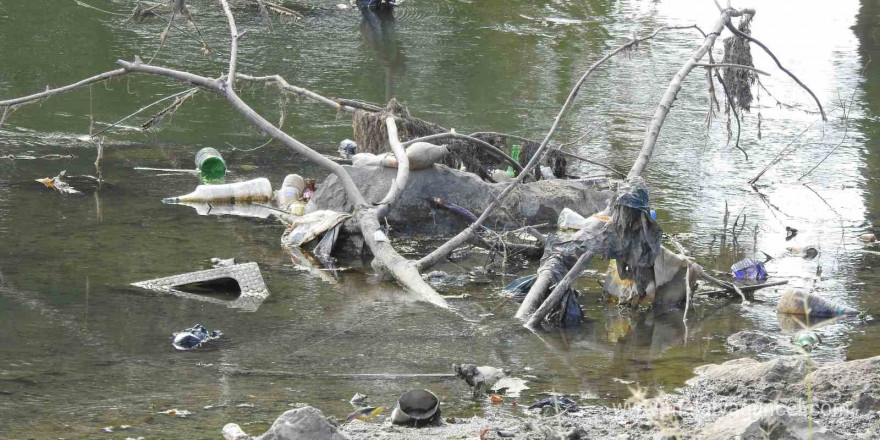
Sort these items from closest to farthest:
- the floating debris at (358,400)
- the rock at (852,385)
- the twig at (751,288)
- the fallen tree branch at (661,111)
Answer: the rock at (852,385) < the floating debris at (358,400) < the twig at (751,288) < the fallen tree branch at (661,111)

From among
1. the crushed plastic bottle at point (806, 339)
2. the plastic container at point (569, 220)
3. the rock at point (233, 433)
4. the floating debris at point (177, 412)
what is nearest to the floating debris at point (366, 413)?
the rock at point (233, 433)

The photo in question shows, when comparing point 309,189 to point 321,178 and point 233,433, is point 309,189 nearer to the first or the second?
point 321,178

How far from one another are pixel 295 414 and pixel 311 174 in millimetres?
5294

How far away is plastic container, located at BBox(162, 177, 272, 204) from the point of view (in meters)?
8.26

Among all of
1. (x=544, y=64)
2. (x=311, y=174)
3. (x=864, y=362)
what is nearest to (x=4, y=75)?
(x=311, y=174)

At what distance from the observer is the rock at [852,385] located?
4.59m

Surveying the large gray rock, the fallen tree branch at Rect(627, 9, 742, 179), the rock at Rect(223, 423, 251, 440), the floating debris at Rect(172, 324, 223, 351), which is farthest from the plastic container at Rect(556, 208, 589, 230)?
the rock at Rect(223, 423, 251, 440)

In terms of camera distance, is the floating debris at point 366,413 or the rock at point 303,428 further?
the floating debris at point 366,413

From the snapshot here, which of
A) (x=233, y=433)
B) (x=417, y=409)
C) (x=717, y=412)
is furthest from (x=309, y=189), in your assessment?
(x=717, y=412)

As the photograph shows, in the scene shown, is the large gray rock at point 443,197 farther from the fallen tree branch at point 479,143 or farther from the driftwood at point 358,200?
the driftwood at point 358,200

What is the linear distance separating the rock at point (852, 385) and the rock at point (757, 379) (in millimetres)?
97

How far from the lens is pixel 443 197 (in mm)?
8023

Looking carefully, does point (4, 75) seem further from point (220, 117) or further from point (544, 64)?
point (544, 64)

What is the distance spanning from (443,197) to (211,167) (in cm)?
203
